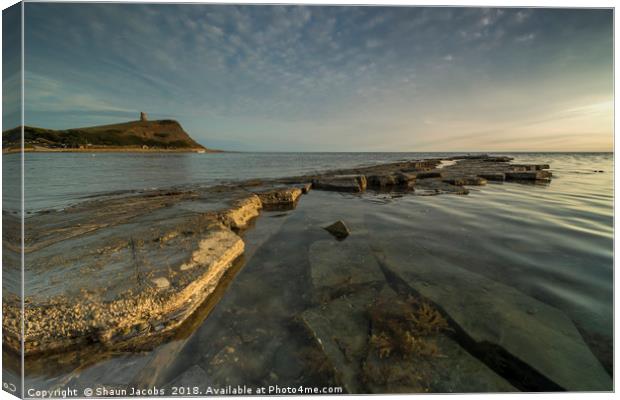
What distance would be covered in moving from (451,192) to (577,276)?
8.87 m

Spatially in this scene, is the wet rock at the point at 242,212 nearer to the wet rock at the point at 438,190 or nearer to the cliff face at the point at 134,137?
the wet rock at the point at 438,190

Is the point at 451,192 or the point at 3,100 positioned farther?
the point at 451,192

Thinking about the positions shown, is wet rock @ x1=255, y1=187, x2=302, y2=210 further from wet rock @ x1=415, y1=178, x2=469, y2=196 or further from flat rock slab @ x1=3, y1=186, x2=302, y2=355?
wet rock @ x1=415, y1=178, x2=469, y2=196

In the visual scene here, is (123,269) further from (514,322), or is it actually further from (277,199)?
(277,199)

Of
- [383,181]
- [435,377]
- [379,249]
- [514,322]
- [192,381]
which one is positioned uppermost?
[383,181]

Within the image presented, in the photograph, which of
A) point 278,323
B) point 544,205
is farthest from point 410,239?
point 544,205

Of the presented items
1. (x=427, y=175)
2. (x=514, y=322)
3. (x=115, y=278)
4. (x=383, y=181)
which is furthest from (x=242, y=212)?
(x=427, y=175)

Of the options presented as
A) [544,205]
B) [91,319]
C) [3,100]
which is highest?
[3,100]

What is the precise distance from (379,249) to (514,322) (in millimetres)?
2700

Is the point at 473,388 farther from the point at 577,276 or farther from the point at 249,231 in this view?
the point at 249,231

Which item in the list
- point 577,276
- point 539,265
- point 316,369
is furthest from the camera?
point 539,265

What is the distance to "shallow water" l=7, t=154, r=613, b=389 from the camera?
260 cm

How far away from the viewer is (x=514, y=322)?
2.99 metres

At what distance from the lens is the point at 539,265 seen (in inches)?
180
